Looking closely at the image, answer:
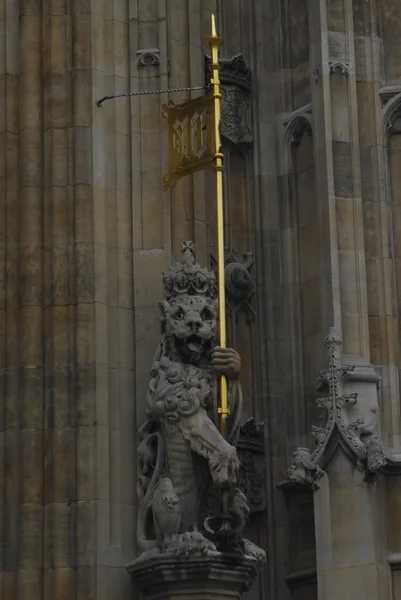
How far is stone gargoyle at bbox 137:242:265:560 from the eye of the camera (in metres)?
16.9

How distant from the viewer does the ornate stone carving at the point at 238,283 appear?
60.5ft

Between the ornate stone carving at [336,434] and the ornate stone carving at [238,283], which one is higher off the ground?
the ornate stone carving at [238,283]

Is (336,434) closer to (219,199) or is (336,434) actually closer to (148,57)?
(219,199)

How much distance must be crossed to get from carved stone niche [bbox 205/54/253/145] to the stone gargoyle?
5.46 feet

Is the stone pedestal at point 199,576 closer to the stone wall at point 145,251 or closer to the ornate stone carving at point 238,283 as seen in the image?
the stone wall at point 145,251

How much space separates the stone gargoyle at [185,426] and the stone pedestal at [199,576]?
0.31 feet

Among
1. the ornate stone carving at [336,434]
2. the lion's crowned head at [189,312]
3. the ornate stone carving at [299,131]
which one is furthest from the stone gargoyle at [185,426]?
the ornate stone carving at [299,131]

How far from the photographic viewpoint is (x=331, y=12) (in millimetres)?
18344

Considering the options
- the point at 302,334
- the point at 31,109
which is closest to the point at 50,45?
the point at 31,109

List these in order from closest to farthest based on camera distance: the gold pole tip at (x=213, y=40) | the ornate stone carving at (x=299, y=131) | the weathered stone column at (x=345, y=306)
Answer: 1. the weathered stone column at (x=345, y=306)
2. the gold pole tip at (x=213, y=40)
3. the ornate stone carving at (x=299, y=131)

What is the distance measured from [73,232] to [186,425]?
6.02 ft

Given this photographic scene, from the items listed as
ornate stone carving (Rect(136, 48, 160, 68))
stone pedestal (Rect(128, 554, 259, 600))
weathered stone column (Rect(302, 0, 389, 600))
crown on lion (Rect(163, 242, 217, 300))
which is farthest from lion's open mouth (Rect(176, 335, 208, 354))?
ornate stone carving (Rect(136, 48, 160, 68))

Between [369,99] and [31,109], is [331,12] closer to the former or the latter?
[369,99]

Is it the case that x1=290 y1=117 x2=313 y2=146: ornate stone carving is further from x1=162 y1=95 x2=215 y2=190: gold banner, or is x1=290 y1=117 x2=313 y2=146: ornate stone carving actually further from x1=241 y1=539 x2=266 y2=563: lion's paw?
x1=241 y1=539 x2=266 y2=563: lion's paw
